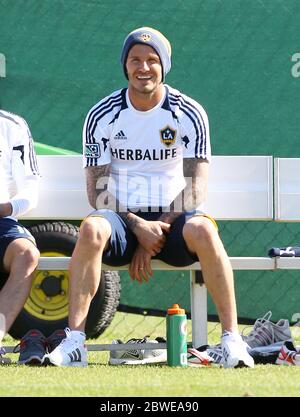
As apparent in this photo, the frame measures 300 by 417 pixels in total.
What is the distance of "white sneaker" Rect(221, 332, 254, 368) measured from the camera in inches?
188

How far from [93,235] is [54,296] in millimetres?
1636

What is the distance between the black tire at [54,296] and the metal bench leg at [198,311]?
1.09 metres

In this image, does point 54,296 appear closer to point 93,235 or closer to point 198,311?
point 198,311

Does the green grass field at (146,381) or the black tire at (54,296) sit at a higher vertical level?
the black tire at (54,296)

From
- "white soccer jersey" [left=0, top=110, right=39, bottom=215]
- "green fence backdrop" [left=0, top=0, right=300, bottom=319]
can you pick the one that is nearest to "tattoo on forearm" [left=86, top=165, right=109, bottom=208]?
A: "white soccer jersey" [left=0, top=110, right=39, bottom=215]

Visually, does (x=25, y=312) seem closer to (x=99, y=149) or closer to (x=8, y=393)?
(x=99, y=149)

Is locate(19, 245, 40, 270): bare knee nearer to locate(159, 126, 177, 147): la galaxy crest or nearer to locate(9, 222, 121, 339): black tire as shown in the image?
locate(159, 126, 177, 147): la galaxy crest

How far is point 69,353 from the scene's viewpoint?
4824mm

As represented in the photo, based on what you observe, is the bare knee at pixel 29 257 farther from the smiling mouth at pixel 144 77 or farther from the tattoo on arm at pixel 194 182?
the smiling mouth at pixel 144 77

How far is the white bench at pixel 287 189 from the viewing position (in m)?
5.93

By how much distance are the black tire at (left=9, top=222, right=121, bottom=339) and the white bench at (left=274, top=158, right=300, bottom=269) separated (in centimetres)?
109

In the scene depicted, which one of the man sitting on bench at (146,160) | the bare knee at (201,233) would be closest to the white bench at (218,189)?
the man sitting on bench at (146,160)

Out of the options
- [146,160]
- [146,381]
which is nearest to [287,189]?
[146,160]
